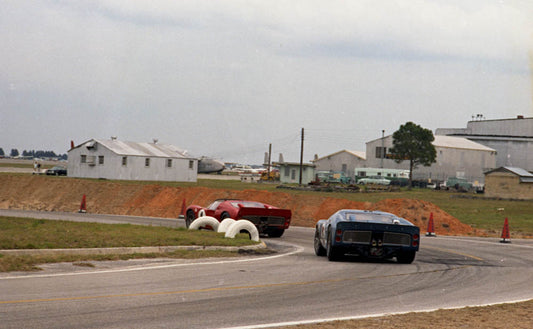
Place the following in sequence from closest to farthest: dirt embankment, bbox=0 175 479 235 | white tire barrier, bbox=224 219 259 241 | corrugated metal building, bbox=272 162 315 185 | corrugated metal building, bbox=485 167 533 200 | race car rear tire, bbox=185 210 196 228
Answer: white tire barrier, bbox=224 219 259 241
race car rear tire, bbox=185 210 196 228
dirt embankment, bbox=0 175 479 235
corrugated metal building, bbox=485 167 533 200
corrugated metal building, bbox=272 162 315 185

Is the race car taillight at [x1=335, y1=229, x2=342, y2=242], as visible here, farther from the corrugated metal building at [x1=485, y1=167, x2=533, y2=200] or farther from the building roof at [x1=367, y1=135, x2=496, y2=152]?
the building roof at [x1=367, y1=135, x2=496, y2=152]

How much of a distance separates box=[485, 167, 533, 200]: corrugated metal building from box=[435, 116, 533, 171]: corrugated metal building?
3795cm

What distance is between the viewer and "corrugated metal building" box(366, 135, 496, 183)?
94125 mm

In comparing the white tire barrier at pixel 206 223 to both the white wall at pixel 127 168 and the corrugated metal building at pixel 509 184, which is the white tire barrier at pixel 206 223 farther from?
the white wall at pixel 127 168

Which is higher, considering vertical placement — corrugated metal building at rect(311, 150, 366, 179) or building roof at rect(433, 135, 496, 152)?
building roof at rect(433, 135, 496, 152)

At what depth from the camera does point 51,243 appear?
16.5 metres

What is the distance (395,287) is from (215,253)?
19.0 ft

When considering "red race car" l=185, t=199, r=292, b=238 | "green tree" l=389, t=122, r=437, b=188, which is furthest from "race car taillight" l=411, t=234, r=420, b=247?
"green tree" l=389, t=122, r=437, b=188

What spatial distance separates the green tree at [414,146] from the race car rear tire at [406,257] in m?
72.2

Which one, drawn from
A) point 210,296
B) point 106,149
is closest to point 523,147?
point 106,149

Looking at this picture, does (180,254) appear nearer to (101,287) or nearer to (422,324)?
(101,287)

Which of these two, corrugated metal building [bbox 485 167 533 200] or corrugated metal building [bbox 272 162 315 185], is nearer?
corrugated metal building [bbox 485 167 533 200]

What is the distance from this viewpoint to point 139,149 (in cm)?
7119

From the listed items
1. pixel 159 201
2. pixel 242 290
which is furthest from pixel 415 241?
pixel 159 201
